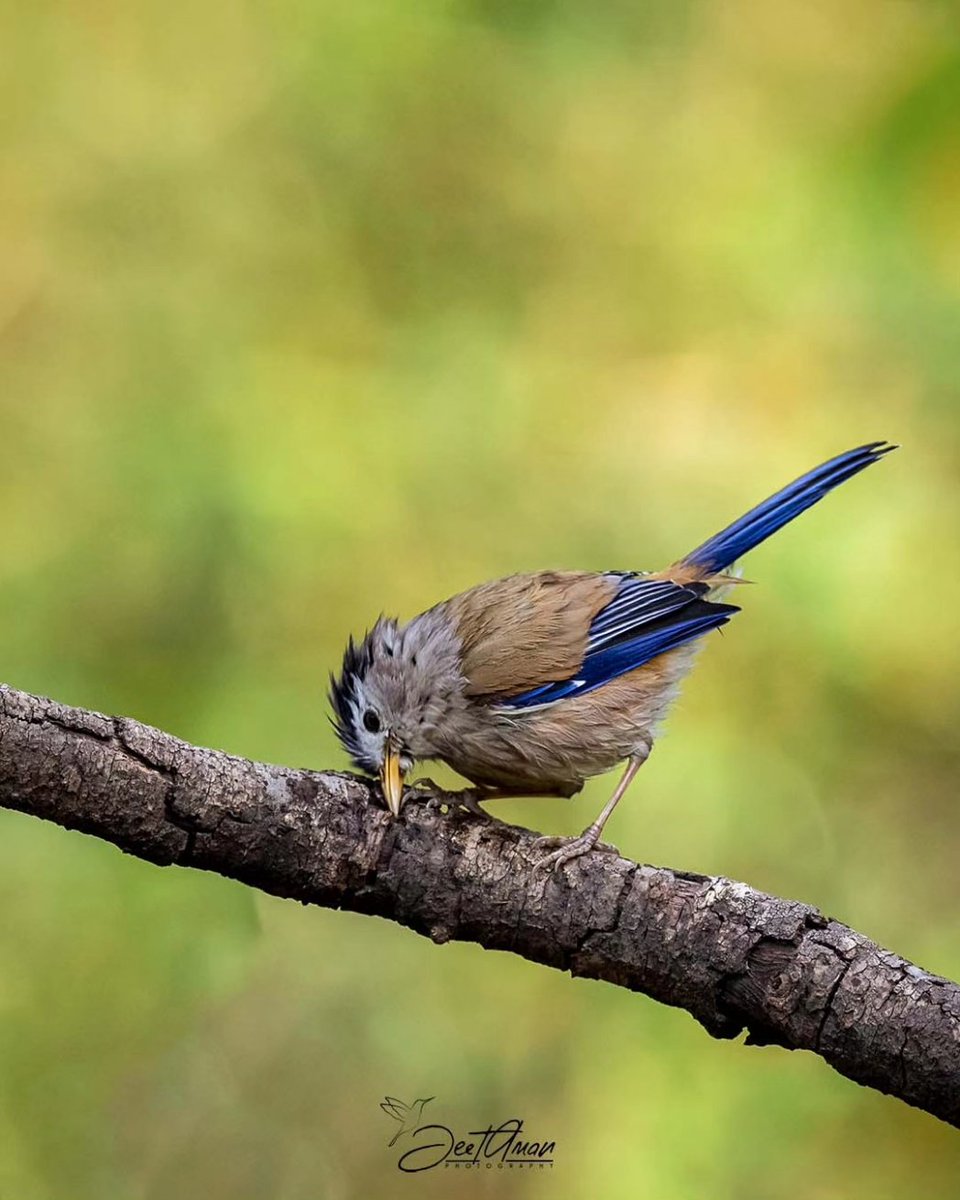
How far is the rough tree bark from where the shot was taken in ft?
9.76

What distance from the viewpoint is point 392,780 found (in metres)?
3.67

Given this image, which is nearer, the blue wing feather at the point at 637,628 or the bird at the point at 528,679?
the bird at the point at 528,679

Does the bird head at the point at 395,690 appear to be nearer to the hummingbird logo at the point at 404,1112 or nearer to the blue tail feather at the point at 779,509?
the blue tail feather at the point at 779,509

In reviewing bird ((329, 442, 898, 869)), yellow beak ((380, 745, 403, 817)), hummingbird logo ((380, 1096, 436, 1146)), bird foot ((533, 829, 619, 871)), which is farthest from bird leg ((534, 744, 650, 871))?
hummingbird logo ((380, 1096, 436, 1146))

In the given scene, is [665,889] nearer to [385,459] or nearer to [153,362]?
[385,459]

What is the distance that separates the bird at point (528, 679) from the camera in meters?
4.18

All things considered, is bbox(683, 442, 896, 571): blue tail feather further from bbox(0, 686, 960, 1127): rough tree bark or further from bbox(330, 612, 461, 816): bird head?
bbox(0, 686, 960, 1127): rough tree bark

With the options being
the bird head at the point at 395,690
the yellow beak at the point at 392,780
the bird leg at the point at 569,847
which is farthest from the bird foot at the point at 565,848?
the bird head at the point at 395,690

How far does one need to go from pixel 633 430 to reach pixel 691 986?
3371 mm

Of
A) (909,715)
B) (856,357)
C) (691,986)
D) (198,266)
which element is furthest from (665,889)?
(198,266)

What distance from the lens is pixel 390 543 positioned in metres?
5.83

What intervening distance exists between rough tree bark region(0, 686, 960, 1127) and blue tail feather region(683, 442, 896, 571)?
1561 millimetres

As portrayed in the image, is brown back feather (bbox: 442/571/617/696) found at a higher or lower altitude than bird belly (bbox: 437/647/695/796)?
higher

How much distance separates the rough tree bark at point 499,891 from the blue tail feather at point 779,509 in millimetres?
1561
